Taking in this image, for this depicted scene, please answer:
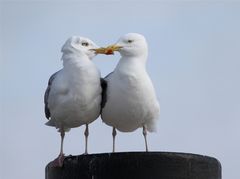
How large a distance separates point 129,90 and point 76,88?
2.39 feet

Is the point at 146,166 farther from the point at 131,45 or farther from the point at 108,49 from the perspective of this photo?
the point at 131,45

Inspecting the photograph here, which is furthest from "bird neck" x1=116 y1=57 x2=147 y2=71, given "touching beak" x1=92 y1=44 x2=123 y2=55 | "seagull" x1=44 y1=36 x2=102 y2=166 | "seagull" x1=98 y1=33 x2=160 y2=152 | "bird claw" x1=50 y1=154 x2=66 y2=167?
"bird claw" x1=50 y1=154 x2=66 y2=167

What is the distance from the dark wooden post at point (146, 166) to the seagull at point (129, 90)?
7.81 ft

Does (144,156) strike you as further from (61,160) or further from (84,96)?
(84,96)

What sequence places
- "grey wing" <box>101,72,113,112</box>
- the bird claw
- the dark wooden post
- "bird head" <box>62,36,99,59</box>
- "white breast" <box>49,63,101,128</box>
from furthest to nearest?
"bird head" <box>62,36,99,59</box>, "grey wing" <box>101,72,113,112</box>, "white breast" <box>49,63,101,128</box>, the bird claw, the dark wooden post

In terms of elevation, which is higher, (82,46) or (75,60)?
(82,46)

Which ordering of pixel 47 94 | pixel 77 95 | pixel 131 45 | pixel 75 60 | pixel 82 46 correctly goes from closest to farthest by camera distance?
pixel 77 95
pixel 75 60
pixel 82 46
pixel 131 45
pixel 47 94

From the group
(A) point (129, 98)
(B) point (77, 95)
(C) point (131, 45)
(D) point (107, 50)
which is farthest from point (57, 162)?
(C) point (131, 45)

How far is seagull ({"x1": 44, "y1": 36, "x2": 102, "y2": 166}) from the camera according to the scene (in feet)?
28.1

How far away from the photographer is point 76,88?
→ 8562 mm

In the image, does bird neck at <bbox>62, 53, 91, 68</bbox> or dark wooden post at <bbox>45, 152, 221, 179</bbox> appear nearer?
dark wooden post at <bbox>45, 152, 221, 179</bbox>

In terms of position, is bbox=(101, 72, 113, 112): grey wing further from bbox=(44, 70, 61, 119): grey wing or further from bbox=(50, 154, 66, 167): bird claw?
bbox=(50, 154, 66, 167): bird claw

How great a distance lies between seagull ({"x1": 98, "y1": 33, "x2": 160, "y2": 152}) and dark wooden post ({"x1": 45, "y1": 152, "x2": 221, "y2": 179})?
7.81 ft

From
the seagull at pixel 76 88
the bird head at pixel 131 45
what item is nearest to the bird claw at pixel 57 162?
the seagull at pixel 76 88
